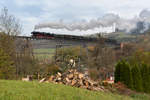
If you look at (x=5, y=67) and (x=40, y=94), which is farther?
(x=5, y=67)

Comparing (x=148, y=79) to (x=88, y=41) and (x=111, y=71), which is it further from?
(x=88, y=41)

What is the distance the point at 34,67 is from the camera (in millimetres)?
25781

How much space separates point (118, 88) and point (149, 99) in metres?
3.22

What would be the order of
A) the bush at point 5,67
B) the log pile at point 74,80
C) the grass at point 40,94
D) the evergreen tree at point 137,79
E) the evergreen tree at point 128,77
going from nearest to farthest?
the grass at point 40,94 < the log pile at point 74,80 < the bush at point 5,67 < the evergreen tree at point 128,77 < the evergreen tree at point 137,79

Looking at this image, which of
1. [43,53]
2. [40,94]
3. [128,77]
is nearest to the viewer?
[40,94]

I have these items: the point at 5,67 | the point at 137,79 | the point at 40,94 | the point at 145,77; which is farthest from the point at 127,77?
the point at 40,94

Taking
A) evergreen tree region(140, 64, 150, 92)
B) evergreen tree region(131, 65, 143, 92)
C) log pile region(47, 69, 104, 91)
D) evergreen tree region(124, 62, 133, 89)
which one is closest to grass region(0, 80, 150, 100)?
log pile region(47, 69, 104, 91)

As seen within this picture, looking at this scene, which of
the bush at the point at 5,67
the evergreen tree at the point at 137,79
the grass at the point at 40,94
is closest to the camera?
the grass at the point at 40,94

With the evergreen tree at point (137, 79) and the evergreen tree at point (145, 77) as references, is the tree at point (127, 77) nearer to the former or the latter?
the evergreen tree at point (137, 79)

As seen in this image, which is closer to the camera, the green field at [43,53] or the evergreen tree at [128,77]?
the evergreen tree at [128,77]

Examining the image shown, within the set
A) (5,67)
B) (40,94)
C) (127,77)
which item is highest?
(40,94)

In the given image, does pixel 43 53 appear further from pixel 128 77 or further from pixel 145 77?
pixel 145 77

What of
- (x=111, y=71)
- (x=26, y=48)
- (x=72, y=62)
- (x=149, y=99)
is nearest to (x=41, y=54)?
(x=26, y=48)

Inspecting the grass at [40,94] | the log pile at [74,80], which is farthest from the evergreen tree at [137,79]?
the grass at [40,94]
